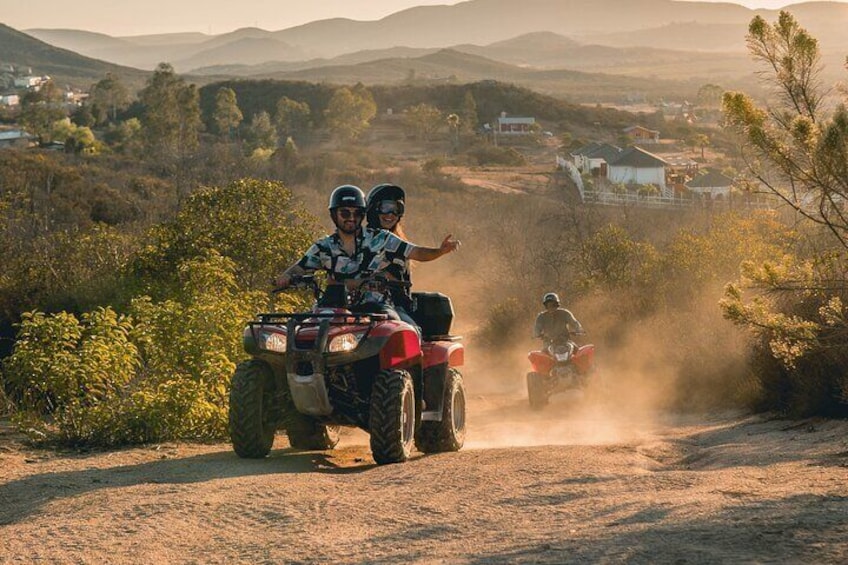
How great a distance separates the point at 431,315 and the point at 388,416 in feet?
6.31

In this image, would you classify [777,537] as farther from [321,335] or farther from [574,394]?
[574,394]

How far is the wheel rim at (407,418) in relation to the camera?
11664 mm

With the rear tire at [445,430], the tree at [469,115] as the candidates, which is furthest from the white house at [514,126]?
the rear tire at [445,430]

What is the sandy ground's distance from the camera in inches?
304

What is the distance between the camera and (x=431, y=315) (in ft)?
42.8

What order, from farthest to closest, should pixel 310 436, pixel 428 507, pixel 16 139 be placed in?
pixel 16 139, pixel 310 436, pixel 428 507

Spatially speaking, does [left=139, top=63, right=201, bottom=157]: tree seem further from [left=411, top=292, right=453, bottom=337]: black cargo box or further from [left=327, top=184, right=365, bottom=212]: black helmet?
[left=327, top=184, right=365, bottom=212]: black helmet

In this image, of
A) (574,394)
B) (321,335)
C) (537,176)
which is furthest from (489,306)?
(537,176)

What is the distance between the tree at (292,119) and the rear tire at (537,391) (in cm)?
13518

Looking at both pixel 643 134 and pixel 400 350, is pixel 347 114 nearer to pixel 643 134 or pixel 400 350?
pixel 643 134

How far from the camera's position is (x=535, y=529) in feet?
27.3

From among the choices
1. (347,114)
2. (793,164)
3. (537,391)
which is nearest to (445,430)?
(793,164)

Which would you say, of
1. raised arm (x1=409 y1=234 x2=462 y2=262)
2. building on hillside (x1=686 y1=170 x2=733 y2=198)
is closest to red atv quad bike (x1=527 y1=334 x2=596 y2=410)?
raised arm (x1=409 y1=234 x2=462 y2=262)

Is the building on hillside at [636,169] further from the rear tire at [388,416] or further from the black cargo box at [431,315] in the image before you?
the rear tire at [388,416]
